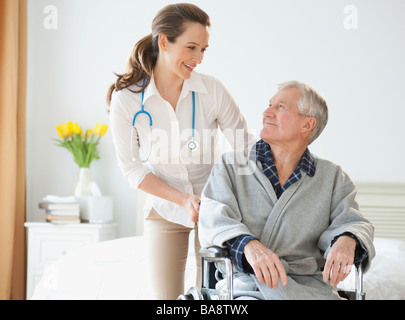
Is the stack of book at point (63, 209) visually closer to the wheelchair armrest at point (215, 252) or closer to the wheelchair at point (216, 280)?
the wheelchair at point (216, 280)

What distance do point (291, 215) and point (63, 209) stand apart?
2029 mm

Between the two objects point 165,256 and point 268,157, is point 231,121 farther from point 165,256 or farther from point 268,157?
point 165,256

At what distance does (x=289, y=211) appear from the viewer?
151 centimetres

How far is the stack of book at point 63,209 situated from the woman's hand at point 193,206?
1710 millimetres

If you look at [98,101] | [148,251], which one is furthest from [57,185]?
[148,251]

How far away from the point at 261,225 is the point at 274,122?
1.03 feet

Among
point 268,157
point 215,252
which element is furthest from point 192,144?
point 215,252

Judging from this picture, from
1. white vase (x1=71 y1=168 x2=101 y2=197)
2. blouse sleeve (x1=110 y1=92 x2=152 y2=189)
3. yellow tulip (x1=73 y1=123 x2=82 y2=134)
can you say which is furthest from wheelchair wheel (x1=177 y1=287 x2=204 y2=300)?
yellow tulip (x1=73 y1=123 x2=82 y2=134)

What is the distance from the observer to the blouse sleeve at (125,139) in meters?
1.76

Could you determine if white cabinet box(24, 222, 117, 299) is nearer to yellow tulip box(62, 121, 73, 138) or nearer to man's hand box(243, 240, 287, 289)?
yellow tulip box(62, 121, 73, 138)

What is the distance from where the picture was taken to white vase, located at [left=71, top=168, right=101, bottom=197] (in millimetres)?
3311

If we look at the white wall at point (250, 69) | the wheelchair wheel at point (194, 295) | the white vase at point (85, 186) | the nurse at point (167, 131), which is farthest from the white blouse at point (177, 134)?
the white vase at point (85, 186)

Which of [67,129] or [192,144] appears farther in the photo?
[67,129]
